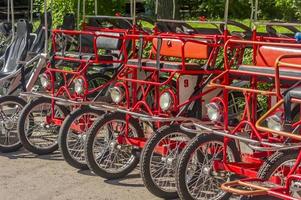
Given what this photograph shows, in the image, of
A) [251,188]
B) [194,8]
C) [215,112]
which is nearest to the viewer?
[251,188]

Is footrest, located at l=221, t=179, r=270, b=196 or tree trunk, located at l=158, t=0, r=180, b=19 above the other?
tree trunk, located at l=158, t=0, r=180, b=19

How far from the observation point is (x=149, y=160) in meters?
5.64

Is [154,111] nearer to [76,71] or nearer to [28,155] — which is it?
[76,71]

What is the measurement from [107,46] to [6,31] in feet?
12.1

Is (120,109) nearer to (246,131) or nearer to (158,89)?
(158,89)

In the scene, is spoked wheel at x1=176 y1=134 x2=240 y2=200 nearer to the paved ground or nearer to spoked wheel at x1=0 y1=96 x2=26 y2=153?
the paved ground

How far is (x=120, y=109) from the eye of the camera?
6195 millimetres

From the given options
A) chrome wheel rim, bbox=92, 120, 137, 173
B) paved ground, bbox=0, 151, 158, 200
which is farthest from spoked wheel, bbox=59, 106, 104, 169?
chrome wheel rim, bbox=92, 120, 137, 173

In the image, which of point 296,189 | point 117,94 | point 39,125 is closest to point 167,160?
point 117,94

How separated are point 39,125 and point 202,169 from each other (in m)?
2.53

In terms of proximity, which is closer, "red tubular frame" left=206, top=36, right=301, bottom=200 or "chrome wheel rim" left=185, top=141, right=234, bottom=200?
"red tubular frame" left=206, top=36, right=301, bottom=200

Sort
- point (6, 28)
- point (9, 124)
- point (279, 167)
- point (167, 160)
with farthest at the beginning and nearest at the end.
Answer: point (6, 28)
point (9, 124)
point (167, 160)
point (279, 167)

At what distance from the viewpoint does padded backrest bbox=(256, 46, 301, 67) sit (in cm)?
551

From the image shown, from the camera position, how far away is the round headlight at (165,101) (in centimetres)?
588
